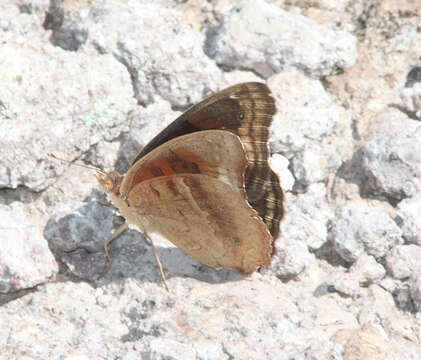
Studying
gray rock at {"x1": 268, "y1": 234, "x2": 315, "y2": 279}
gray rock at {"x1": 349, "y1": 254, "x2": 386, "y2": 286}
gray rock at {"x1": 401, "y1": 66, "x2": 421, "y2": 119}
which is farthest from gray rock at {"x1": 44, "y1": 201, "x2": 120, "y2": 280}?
gray rock at {"x1": 401, "y1": 66, "x2": 421, "y2": 119}

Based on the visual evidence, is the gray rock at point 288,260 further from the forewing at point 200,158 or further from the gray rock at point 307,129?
the forewing at point 200,158

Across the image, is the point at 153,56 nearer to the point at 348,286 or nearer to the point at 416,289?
the point at 348,286

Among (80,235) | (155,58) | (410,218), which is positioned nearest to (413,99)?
(410,218)

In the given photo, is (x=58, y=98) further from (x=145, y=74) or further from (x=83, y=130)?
(x=145, y=74)

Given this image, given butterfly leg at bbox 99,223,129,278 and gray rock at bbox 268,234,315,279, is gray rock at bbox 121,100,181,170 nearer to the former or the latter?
butterfly leg at bbox 99,223,129,278

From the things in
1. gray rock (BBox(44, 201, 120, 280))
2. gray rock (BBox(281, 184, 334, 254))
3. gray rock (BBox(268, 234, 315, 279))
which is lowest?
gray rock (BBox(44, 201, 120, 280))

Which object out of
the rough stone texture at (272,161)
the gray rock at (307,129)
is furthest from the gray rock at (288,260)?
the gray rock at (307,129)
